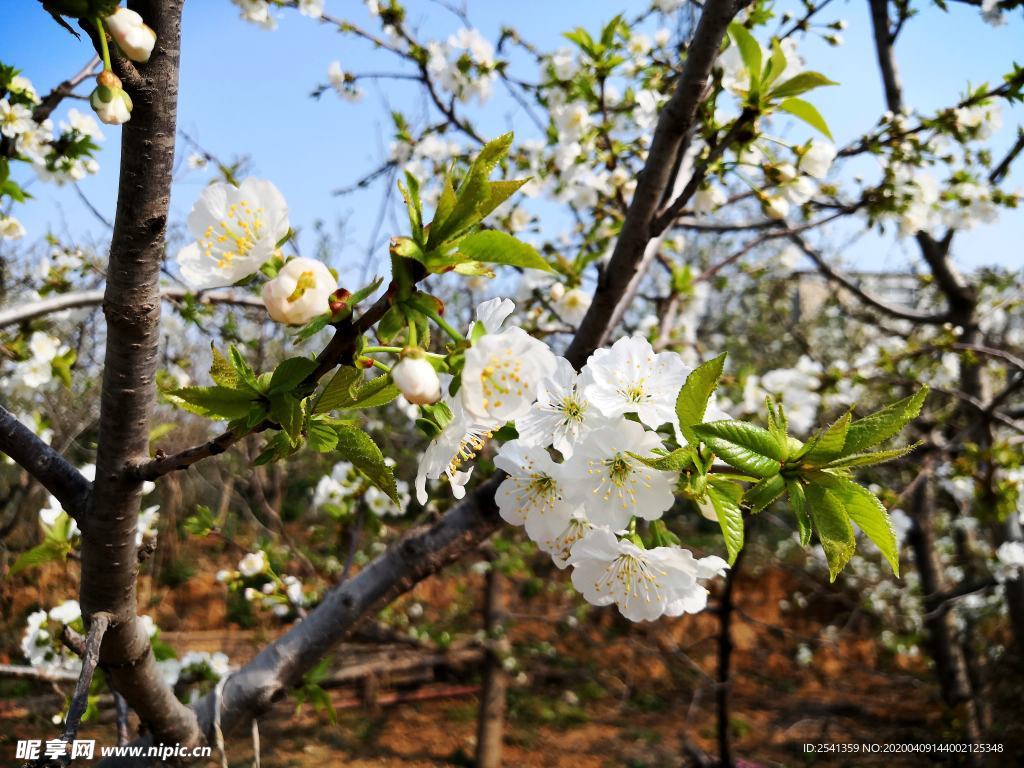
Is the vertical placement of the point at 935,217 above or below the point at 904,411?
above

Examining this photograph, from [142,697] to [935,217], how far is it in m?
3.34

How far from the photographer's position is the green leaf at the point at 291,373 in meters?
0.59

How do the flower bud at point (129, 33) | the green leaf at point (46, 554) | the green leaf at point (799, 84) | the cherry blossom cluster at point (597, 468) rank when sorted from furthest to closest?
the green leaf at point (46, 554), the green leaf at point (799, 84), the cherry blossom cluster at point (597, 468), the flower bud at point (129, 33)

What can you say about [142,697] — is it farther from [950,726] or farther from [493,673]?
[950,726]

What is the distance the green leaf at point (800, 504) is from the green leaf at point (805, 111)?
2.66ft

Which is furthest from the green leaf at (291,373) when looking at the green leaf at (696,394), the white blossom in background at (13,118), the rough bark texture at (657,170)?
the white blossom in background at (13,118)

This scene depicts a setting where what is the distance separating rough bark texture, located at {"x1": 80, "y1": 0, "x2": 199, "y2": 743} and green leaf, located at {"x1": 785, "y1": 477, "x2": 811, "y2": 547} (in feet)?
2.27

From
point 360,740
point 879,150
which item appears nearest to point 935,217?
point 879,150

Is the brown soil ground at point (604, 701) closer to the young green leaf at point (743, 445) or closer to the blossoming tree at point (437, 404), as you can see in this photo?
the blossoming tree at point (437, 404)

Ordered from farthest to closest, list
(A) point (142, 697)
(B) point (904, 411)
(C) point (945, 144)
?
(C) point (945, 144) < (A) point (142, 697) < (B) point (904, 411)

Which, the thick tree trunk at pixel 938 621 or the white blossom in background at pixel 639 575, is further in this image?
the thick tree trunk at pixel 938 621

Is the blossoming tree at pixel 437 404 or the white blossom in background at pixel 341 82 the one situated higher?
the white blossom in background at pixel 341 82

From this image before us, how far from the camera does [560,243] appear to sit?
10.3 ft

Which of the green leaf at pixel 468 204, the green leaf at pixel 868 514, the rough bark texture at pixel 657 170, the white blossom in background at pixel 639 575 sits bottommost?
the white blossom in background at pixel 639 575
